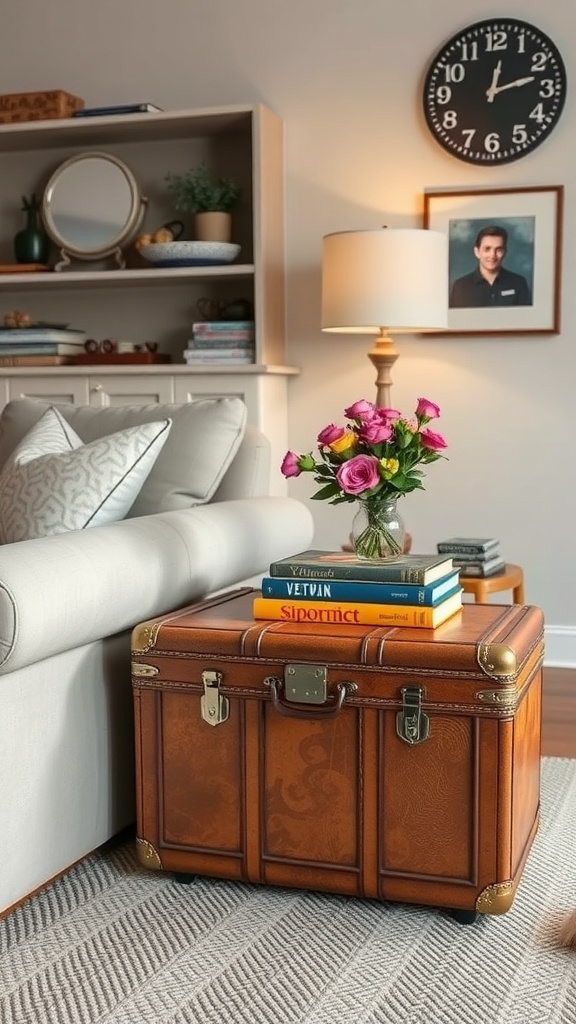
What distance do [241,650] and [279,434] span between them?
210 cm

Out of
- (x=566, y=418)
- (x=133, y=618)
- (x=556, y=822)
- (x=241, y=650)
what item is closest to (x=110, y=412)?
(x=133, y=618)

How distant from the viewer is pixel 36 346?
13.4ft

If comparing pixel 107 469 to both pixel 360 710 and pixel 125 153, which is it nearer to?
pixel 360 710

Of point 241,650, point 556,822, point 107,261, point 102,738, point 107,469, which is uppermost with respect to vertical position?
point 107,261

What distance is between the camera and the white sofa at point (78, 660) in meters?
1.87

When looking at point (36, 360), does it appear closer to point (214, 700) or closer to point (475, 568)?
point (475, 568)

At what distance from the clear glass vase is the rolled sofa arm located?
39cm

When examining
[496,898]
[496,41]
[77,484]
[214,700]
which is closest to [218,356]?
[496,41]

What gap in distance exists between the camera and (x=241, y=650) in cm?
202

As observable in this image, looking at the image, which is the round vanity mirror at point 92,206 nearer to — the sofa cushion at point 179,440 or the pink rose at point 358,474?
the sofa cushion at point 179,440

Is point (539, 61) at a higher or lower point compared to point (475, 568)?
higher

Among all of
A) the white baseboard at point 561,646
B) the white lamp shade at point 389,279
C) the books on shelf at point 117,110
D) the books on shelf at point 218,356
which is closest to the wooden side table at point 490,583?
the white baseboard at point 561,646

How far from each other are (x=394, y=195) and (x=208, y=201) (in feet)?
2.09

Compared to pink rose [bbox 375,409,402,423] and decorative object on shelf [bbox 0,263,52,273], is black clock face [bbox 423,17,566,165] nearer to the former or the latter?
decorative object on shelf [bbox 0,263,52,273]
